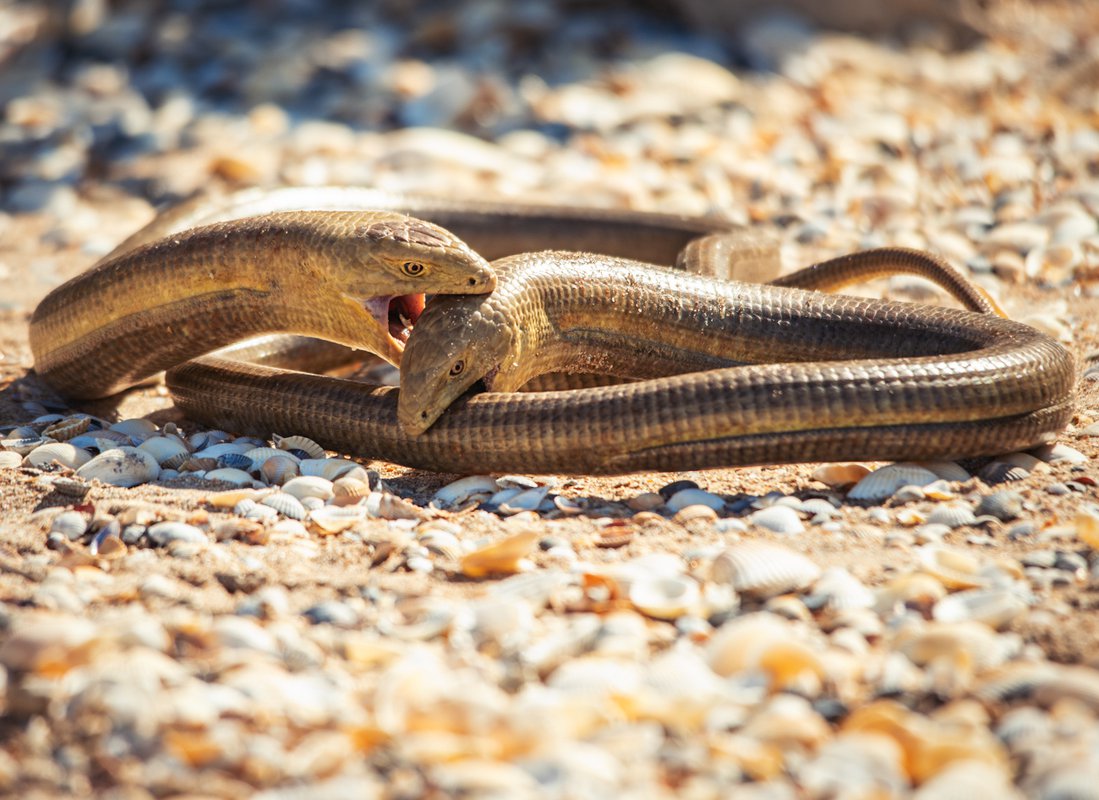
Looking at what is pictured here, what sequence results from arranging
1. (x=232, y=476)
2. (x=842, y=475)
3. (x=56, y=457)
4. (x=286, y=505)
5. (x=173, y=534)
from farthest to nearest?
(x=56, y=457)
(x=232, y=476)
(x=842, y=475)
(x=286, y=505)
(x=173, y=534)

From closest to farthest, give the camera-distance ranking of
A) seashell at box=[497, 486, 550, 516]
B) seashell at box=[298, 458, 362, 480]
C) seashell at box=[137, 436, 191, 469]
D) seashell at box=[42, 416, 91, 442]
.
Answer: seashell at box=[497, 486, 550, 516] → seashell at box=[298, 458, 362, 480] → seashell at box=[137, 436, 191, 469] → seashell at box=[42, 416, 91, 442]

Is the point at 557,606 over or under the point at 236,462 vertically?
over

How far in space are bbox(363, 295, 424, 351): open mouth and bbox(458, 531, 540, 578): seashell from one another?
4.69ft

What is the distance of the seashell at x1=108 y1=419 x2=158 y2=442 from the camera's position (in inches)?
195

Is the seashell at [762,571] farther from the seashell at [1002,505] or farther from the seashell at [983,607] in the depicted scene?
the seashell at [1002,505]

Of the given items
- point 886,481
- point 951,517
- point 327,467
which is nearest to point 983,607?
point 951,517

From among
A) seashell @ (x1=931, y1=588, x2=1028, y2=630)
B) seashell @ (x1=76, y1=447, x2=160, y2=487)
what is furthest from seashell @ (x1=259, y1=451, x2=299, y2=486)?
seashell @ (x1=931, y1=588, x2=1028, y2=630)

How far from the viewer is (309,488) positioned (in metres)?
4.16

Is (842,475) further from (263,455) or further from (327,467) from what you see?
(263,455)

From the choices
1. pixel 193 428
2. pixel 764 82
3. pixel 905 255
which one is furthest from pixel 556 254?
pixel 764 82

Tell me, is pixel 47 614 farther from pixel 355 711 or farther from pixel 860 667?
pixel 860 667

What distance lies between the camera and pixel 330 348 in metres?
6.05

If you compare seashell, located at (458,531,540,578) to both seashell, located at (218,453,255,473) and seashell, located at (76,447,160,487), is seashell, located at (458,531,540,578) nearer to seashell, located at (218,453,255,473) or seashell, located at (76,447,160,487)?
seashell, located at (218,453,255,473)

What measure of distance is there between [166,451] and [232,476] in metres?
0.45
